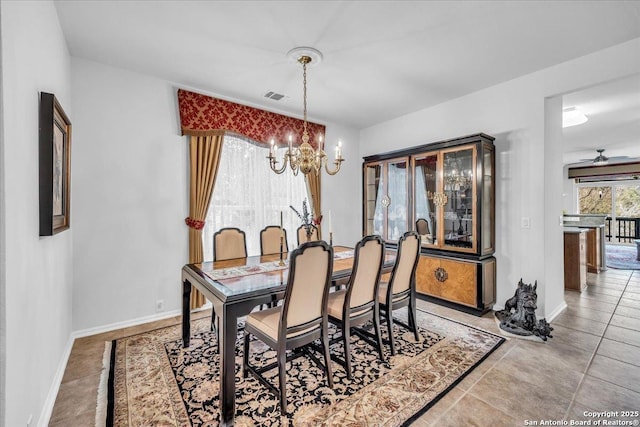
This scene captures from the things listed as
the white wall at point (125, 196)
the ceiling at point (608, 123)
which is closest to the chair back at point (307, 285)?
the white wall at point (125, 196)

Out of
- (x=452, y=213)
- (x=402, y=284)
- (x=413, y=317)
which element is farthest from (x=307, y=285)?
(x=452, y=213)

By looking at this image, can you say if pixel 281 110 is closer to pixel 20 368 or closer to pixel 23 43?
pixel 23 43

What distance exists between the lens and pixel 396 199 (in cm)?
439

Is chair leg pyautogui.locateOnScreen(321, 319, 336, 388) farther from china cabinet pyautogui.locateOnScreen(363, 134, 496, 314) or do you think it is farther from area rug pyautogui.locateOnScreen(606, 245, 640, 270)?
area rug pyautogui.locateOnScreen(606, 245, 640, 270)

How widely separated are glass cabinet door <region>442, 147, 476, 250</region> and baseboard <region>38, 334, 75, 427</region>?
3813mm

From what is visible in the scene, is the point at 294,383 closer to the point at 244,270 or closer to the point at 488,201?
the point at 244,270

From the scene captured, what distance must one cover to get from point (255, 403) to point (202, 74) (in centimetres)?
313

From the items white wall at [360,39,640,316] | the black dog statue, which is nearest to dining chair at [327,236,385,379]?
the black dog statue

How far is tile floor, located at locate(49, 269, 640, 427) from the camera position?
70.1 inches

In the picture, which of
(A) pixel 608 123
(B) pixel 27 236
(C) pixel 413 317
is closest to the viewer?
(B) pixel 27 236

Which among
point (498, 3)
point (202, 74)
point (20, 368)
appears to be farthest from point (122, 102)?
point (498, 3)

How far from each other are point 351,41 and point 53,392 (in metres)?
3.42

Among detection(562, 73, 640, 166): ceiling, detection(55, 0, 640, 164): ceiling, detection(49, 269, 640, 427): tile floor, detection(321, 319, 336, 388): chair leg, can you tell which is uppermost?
detection(55, 0, 640, 164): ceiling

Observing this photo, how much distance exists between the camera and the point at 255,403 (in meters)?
1.90
